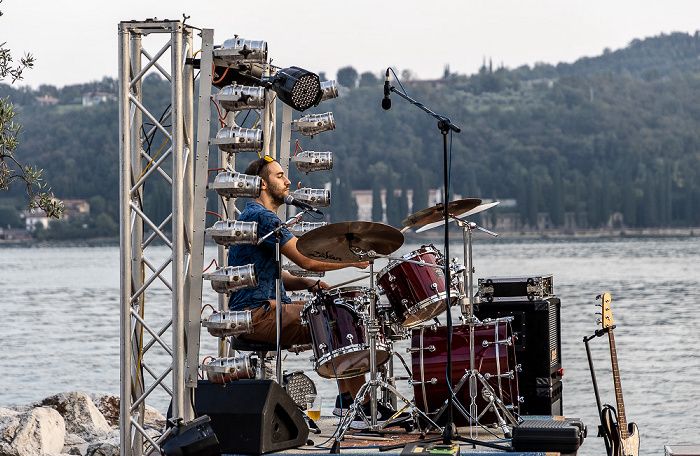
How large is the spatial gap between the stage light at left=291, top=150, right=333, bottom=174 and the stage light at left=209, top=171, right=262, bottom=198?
1.44 metres

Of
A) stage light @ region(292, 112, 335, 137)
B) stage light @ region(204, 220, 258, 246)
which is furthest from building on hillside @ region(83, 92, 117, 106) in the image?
stage light @ region(204, 220, 258, 246)

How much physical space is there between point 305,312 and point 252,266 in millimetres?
422

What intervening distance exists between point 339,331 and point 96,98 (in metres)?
69.2

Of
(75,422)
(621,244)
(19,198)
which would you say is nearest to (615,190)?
(621,244)

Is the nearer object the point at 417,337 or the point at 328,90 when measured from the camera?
the point at 417,337

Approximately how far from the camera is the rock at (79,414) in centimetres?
839

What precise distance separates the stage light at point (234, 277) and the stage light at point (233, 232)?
5.6 inches

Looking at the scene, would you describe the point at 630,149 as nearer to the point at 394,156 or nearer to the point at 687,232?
the point at 687,232

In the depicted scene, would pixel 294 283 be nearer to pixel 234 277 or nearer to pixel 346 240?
pixel 234 277

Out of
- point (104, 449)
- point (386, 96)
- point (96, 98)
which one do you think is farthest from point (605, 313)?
point (96, 98)

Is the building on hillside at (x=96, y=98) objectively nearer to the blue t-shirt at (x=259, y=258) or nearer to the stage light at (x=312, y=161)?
the stage light at (x=312, y=161)

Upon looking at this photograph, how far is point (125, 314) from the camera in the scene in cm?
575

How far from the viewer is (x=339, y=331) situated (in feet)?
18.9

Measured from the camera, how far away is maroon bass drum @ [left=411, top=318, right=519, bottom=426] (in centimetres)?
579
